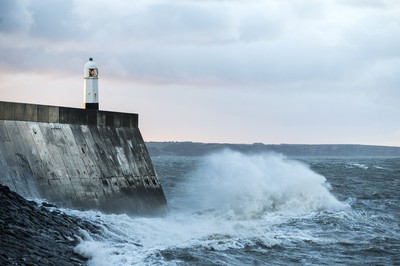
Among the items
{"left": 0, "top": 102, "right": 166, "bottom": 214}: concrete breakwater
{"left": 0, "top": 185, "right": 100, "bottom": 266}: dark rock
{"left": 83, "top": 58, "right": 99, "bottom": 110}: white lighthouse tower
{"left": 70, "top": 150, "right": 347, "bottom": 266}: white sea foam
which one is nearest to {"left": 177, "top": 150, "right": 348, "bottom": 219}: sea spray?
{"left": 70, "top": 150, "right": 347, "bottom": 266}: white sea foam

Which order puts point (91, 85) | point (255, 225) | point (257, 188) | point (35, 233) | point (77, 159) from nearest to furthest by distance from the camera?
point (35, 233), point (77, 159), point (255, 225), point (91, 85), point (257, 188)

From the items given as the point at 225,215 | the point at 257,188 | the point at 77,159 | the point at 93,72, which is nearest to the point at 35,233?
the point at 77,159

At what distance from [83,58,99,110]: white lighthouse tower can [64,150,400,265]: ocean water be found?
11.8ft

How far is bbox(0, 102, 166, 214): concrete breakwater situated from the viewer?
45.0 feet

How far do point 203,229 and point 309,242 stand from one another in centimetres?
227

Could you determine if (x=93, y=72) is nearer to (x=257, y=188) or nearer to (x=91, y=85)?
(x=91, y=85)

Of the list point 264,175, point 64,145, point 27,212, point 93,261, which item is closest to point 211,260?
point 93,261

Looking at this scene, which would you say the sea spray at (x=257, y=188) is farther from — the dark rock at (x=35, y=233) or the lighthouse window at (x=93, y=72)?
the dark rock at (x=35, y=233)

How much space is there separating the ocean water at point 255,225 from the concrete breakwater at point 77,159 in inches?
29.7

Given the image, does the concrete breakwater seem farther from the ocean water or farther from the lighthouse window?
the lighthouse window

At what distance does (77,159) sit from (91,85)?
155 inches

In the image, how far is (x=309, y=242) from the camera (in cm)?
1458

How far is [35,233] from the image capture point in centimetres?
1048

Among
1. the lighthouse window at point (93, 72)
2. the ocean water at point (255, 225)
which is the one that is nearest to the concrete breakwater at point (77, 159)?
the ocean water at point (255, 225)
